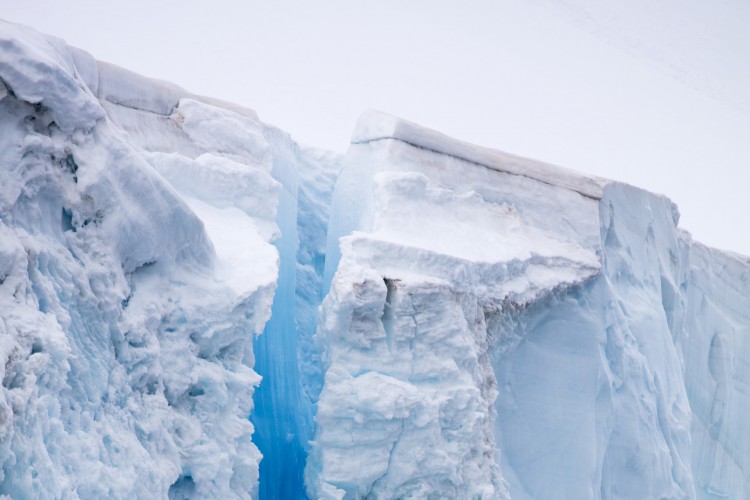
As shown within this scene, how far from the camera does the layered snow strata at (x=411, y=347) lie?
9.54 feet

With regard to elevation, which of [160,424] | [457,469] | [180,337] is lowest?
[457,469]

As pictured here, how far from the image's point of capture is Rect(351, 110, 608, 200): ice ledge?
3.95 metres

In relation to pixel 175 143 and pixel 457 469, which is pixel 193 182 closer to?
pixel 175 143

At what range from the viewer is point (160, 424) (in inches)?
80.9

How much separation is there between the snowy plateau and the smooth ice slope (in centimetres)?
1

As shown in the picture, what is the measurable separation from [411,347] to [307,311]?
164 centimetres

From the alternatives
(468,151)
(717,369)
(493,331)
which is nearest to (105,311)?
(493,331)

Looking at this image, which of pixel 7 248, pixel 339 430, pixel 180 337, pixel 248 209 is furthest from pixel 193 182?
pixel 7 248

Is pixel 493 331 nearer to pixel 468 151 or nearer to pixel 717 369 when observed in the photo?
pixel 468 151

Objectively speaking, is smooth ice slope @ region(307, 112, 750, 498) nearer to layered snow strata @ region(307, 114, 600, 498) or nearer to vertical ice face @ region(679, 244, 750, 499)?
layered snow strata @ region(307, 114, 600, 498)

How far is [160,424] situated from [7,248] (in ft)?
2.50

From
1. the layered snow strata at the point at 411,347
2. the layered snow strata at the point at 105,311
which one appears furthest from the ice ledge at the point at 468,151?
the layered snow strata at the point at 105,311

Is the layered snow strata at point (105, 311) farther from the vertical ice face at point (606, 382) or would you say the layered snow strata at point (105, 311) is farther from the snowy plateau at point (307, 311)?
the vertical ice face at point (606, 382)

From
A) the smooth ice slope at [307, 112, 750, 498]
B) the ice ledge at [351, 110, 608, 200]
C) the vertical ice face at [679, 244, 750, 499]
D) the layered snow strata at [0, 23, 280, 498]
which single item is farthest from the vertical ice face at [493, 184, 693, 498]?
the layered snow strata at [0, 23, 280, 498]
